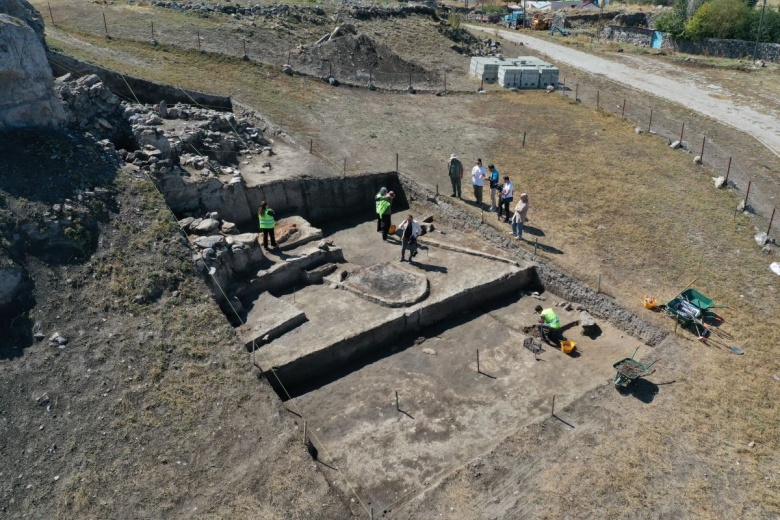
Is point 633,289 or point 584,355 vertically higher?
point 633,289

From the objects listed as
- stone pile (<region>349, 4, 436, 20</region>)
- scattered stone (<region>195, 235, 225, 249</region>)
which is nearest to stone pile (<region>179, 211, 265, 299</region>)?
scattered stone (<region>195, 235, 225, 249</region>)

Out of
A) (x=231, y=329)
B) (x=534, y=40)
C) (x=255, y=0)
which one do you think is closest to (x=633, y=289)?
(x=231, y=329)

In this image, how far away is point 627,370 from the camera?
10.5 metres

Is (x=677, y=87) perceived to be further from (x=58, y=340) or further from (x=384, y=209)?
(x=58, y=340)

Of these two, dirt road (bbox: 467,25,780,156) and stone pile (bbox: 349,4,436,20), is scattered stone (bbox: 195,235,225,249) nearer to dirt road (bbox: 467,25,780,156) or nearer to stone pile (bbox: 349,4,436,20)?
dirt road (bbox: 467,25,780,156)

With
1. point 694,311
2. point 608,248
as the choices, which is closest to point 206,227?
point 608,248

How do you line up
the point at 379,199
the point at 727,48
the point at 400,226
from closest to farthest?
the point at 400,226
the point at 379,199
the point at 727,48

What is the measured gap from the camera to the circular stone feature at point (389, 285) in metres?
12.9

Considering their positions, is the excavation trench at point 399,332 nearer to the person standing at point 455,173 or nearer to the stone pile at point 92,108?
the person standing at point 455,173

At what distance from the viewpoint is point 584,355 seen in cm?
1205

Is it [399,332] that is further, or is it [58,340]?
[399,332]

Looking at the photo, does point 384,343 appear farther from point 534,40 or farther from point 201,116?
point 534,40

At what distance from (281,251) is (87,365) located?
5436mm

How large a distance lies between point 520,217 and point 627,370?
506cm
